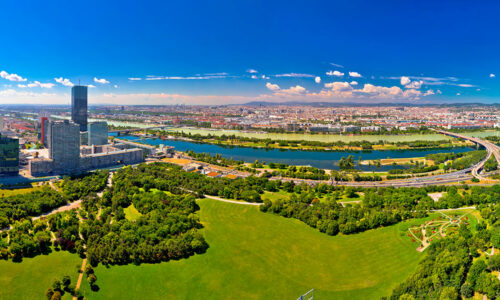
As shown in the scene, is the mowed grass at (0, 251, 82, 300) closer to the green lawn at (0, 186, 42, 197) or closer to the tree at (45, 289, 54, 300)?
the tree at (45, 289, 54, 300)

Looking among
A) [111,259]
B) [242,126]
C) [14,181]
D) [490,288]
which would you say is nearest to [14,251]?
[111,259]

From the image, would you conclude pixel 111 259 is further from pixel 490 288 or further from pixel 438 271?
pixel 490 288

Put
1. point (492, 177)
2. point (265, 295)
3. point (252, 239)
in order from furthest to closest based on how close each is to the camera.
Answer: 1. point (492, 177)
2. point (252, 239)
3. point (265, 295)

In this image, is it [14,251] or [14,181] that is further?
[14,181]

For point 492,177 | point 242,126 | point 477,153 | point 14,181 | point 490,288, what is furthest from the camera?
point 242,126

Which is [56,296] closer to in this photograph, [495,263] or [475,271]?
[475,271]

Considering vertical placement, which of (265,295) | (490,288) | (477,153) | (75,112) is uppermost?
(75,112)

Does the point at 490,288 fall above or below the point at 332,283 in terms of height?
above

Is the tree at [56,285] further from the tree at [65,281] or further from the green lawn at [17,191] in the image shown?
the green lawn at [17,191]

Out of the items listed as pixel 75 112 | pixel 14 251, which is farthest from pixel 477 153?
pixel 75 112

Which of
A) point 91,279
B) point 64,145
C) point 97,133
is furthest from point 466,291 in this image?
point 97,133
